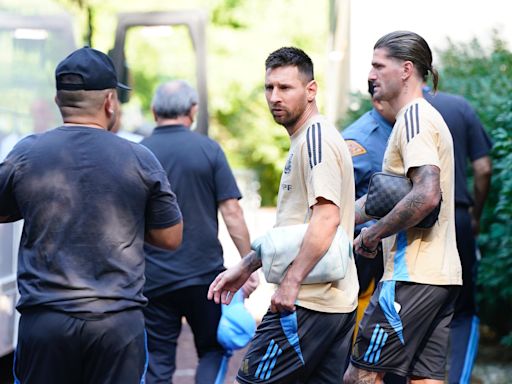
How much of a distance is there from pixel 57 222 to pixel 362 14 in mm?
13005

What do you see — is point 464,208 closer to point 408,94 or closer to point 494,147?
point 494,147

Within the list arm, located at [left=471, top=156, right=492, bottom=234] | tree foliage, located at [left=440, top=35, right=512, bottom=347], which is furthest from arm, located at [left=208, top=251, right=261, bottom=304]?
arm, located at [left=471, top=156, right=492, bottom=234]

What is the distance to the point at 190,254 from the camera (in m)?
6.36

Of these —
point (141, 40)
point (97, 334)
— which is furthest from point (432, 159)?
point (141, 40)

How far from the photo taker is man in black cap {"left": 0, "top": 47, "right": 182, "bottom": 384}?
4.09 metres

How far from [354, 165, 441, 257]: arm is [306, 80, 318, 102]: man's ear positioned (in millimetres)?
560

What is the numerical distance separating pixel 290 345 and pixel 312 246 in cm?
47

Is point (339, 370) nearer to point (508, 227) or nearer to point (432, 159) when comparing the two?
point (432, 159)

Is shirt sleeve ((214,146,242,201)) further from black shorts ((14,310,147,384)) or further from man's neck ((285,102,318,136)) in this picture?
black shorts ((14,310,147,384))

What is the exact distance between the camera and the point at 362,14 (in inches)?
651

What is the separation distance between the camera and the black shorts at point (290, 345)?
4.57 meters

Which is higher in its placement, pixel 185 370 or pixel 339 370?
pixel 339 370

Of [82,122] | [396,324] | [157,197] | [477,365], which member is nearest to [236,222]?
[396,324]

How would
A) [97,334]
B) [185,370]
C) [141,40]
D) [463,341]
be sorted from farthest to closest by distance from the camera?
[141,40]
[185,370]
[463,341]
[97,334]
